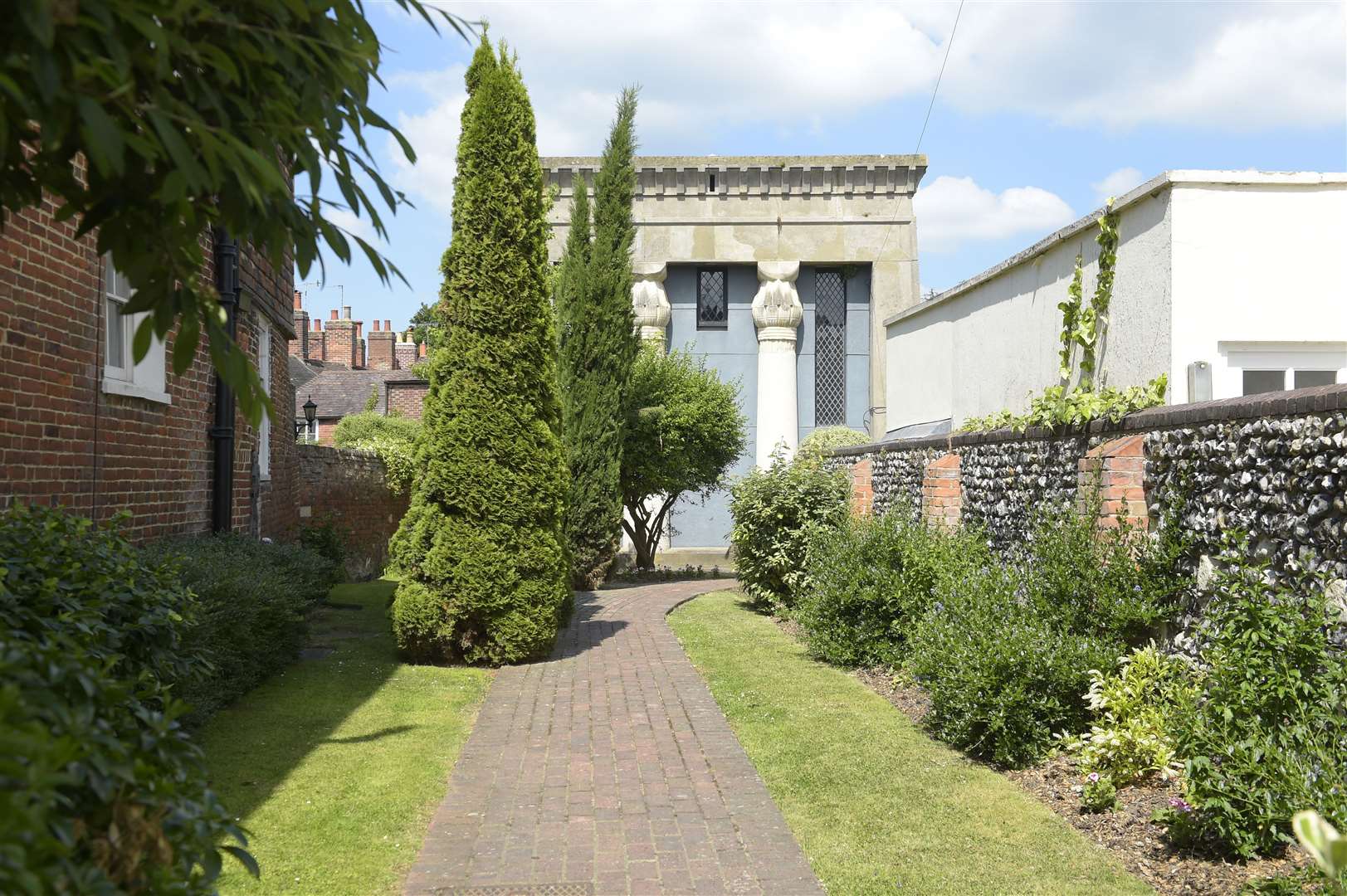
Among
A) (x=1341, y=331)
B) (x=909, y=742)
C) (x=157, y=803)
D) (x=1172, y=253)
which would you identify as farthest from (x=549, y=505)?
(x=157, y=803)

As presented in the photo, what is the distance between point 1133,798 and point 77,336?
7.04 meters

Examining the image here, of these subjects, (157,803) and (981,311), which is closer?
(157,803)

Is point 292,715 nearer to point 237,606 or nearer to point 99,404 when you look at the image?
point 237,606

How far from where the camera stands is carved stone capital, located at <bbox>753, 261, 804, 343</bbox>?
26766mm

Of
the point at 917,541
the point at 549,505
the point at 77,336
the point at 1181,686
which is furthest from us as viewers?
the point at 549,505

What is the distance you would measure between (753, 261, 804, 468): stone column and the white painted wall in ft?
63.7

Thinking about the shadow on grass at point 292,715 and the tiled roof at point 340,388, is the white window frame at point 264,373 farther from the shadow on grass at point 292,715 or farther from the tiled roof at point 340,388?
the tiled roof at point 340,388

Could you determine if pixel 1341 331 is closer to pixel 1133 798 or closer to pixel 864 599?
pixel 1133 798

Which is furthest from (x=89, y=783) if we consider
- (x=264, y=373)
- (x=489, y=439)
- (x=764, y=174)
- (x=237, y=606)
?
(x=764, y=174)

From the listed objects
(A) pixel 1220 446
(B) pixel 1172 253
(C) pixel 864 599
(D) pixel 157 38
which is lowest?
(C) pixel 864 599

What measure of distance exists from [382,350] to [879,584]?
40.9m

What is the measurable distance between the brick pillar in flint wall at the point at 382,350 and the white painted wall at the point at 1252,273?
42.9m

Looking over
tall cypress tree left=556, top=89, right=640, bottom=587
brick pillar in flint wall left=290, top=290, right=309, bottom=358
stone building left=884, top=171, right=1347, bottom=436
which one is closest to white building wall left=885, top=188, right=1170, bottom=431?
stone building left=884, top=171, right=1347, bottom=436

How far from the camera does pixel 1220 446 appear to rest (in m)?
5.77
